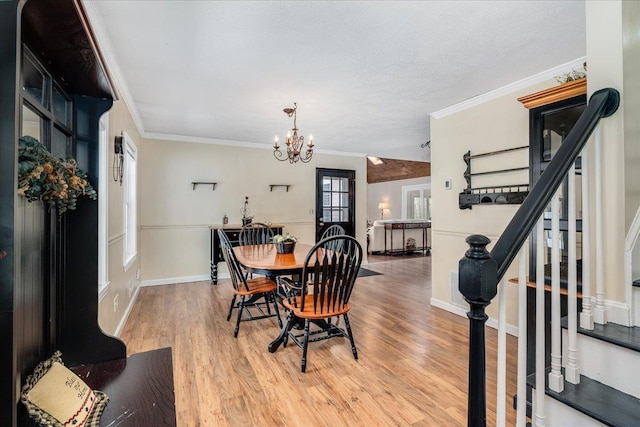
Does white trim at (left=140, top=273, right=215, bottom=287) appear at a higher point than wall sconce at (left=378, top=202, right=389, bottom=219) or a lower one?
lower

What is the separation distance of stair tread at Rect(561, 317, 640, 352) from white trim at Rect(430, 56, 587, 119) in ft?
7.31

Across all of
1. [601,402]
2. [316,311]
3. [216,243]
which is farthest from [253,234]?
[601,402]

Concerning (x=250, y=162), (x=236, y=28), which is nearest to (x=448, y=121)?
(x=236, y=28)

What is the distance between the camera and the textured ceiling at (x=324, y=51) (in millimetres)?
1858

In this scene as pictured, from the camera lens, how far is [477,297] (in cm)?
85

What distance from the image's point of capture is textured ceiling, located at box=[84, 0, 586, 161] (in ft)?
6.10

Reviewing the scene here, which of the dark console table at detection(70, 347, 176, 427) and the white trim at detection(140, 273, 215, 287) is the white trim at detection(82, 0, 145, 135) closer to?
the dark console table at detection(70, 347, 176, 427)

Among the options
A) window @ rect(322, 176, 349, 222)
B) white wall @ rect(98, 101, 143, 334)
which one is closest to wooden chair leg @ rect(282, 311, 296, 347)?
white wall @ rect(98, 101, 143, 334)

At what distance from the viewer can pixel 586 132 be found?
1.15 metres

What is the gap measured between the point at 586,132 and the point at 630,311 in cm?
68

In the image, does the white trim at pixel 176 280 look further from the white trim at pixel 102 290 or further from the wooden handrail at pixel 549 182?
the wooden handrail at pixel 549 182

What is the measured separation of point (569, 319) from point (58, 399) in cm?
169

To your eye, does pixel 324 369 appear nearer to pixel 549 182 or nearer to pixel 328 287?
pixel 328 287

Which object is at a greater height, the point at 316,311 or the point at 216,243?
the point at 216,243
